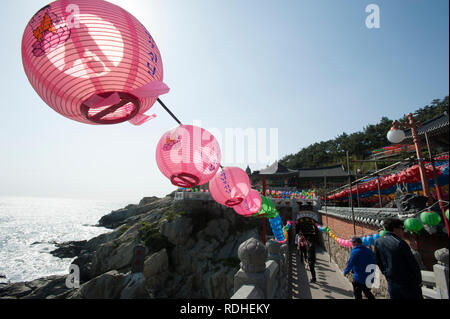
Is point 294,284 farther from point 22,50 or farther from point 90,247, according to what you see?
point 90,247

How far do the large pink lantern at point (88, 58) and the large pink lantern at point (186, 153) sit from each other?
3.23 feet

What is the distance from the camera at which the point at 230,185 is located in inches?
169

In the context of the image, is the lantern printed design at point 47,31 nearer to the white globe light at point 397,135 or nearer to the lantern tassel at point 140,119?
the lantern tassel at point 140,119

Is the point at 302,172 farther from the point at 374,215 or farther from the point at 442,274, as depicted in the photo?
the point at 442,274

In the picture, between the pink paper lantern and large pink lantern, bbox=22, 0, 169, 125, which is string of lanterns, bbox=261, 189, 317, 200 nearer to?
the pink paper lantern

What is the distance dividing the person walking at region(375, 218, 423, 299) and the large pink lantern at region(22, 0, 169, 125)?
3.67 metres

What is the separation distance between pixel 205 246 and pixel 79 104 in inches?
768

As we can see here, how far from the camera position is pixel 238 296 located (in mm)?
2500

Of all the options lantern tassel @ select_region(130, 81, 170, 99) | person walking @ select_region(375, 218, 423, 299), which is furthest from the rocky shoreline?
lantern tassel @ select_region(130, 81, 170, 99)

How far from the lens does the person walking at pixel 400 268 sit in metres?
2.74

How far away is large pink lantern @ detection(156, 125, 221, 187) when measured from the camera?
9.22ft

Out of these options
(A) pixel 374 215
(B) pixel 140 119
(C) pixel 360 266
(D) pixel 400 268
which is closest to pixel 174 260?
(A) pixel 374 215
